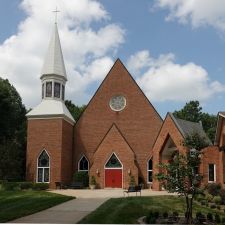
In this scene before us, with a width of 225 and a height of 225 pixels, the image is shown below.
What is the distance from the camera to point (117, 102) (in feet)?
154

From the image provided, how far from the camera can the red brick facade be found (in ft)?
144

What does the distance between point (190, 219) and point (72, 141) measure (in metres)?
29.4

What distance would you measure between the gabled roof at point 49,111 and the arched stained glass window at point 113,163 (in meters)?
6.23

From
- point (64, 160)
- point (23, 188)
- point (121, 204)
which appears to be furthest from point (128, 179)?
point (121, 204)

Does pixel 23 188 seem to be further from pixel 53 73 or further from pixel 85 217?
A: pixel 85 217

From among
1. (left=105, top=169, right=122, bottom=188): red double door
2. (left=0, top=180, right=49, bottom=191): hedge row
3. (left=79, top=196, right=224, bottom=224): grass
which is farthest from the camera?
(left=105, top=169, right=122, bottom=188): red double door

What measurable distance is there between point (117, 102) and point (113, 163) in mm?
6830

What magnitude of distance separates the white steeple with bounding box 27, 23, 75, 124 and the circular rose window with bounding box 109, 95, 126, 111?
15.0 feet

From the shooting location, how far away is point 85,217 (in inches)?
790

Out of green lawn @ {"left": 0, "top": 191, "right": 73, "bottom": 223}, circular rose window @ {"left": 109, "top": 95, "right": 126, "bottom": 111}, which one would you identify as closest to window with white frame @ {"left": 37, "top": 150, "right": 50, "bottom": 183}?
circular rose window @ {"left": 109, "top": 95, "right": 126, "bottom": 111}

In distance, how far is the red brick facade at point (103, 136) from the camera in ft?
144

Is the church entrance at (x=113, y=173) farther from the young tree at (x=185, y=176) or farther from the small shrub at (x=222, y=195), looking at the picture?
the young tree at (x=185, y=176)

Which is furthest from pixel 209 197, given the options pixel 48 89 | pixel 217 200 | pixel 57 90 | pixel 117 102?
pixel 48 89

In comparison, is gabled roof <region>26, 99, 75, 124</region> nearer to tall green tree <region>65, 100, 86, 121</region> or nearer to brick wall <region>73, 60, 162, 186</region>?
brick wall <region>73, 60, 162, 186</region>
